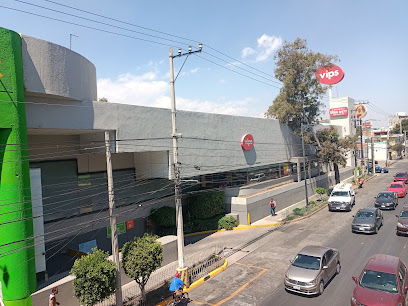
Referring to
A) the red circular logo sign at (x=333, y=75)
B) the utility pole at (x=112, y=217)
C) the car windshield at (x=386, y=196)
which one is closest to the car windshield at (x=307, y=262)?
the utility pole at (x=112, y=217)

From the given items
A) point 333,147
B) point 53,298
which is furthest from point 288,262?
point 333,147

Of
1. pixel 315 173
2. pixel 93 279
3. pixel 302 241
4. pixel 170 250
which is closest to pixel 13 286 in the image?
pixel 93 279

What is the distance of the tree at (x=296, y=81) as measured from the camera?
35500 millimetres

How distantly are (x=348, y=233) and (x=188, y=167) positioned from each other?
13.0 meters

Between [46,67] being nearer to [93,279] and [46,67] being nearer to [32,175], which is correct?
[32,175]

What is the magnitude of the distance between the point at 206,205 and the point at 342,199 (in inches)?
548

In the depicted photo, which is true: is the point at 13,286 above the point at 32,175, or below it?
below

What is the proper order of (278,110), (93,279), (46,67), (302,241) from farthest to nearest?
(278,110) < (302,241) < (46,67) < (93,279)

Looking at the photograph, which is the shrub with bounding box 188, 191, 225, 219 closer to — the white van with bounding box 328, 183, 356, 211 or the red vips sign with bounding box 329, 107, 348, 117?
the white van with bounding box 328, 183, 356, 211

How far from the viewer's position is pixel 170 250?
18875 mm

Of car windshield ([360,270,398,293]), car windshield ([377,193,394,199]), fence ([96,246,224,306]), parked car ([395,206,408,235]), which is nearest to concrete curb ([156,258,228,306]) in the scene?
fence ([96,246,224,306])

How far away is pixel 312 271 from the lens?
13203 millimetres

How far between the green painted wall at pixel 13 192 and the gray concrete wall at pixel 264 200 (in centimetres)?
1798

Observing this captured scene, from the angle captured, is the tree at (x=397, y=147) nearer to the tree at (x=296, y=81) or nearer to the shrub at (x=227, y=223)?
the tree at (x=296, y=81)
